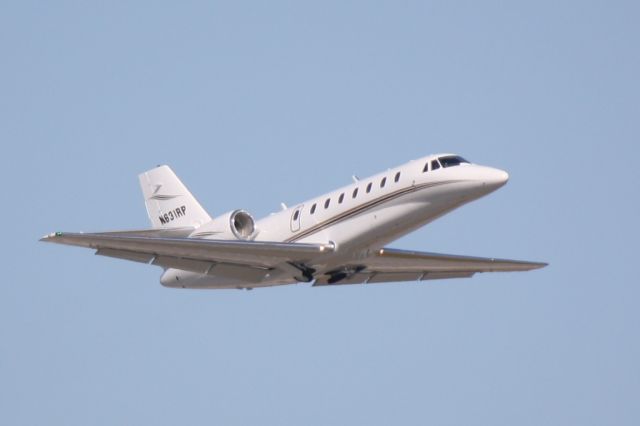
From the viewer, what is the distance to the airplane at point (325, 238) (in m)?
26.0

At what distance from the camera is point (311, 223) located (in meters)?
27.2

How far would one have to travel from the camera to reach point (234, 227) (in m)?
28.1

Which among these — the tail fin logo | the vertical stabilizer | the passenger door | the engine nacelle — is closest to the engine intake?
the engine nacelle

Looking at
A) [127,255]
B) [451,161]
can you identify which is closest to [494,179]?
[451,161]

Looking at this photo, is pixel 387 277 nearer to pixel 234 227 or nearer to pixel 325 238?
pixel 325 238

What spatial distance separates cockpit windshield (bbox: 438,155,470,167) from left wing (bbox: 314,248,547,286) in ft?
8.38

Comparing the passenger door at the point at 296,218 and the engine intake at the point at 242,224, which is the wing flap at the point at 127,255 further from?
the passenger door at the point at 296,218

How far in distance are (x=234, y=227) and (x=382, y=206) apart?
3445 mm

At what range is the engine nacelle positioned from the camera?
28078 mm

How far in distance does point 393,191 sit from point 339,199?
4.07 feet

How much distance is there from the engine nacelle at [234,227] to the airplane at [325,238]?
0.02 meters

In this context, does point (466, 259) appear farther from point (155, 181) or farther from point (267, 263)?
point (155, 181)

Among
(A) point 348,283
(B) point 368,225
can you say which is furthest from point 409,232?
(A) point 348,283

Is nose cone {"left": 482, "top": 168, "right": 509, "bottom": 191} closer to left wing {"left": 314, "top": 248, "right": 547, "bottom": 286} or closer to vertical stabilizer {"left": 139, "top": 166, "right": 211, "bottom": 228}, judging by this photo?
left wing {"left": 314, "top": 248, "right": 547, "bottom": 286}
